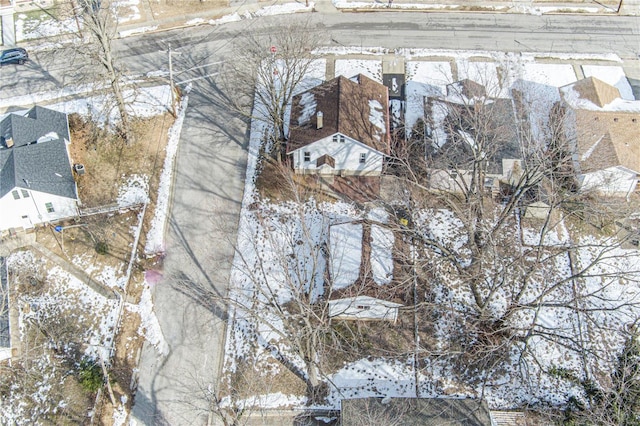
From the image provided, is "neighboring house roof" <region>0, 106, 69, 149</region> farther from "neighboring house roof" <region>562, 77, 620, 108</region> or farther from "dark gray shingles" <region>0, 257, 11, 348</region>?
"neighboring house roof" <region>562, 77, 620, 108</region>

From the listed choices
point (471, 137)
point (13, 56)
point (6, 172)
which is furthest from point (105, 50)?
point (471, 137)

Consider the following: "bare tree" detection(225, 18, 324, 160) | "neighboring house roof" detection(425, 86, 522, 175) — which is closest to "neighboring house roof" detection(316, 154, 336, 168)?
"bare tree" detection(225, 18, 324, 160)

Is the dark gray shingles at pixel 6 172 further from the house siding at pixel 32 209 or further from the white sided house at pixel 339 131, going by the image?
the white sided house at pixel 339 131

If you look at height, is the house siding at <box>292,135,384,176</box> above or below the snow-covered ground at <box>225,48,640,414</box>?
above

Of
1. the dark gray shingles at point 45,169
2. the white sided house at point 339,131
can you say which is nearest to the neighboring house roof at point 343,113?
the white sided house at point 339,131

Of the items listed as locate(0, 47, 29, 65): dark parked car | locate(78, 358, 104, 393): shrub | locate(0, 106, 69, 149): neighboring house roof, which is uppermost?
locate(0, 47, 29, 65): dark parked car

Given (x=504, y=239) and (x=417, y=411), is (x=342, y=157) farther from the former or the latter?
(x=417, y=411)
